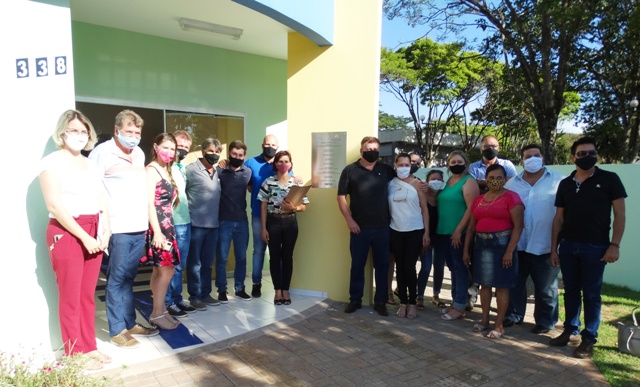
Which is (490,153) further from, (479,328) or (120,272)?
(120,272)

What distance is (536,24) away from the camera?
13.5 meters

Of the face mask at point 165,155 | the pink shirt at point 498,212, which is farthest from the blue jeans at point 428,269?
the face mask at point 165,155

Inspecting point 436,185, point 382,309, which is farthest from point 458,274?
point 436,185

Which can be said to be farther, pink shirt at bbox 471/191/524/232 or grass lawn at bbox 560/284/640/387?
pink shirt at bbox 471/191/524/232

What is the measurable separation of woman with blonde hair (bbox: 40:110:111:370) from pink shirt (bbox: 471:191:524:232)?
11.5ft

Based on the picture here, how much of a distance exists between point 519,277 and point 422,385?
6.75ft

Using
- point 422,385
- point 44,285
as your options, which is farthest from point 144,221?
point 422,385

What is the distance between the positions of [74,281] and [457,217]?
3845mm

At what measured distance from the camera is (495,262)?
14.0 ft

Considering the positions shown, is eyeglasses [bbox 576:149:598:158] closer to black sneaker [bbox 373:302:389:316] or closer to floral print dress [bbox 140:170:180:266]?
black sneaker [bbox 373:302:389:316]

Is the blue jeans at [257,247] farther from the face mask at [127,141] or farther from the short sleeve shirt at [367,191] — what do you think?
the face mask at [127,141]

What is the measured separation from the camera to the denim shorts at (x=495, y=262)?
4.25m

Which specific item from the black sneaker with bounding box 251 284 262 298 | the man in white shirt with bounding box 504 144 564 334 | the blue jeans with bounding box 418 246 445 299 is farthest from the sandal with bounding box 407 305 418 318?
the black sneaker with bounding box 251 284 262 298

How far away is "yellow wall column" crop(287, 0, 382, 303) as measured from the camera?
5.11m
